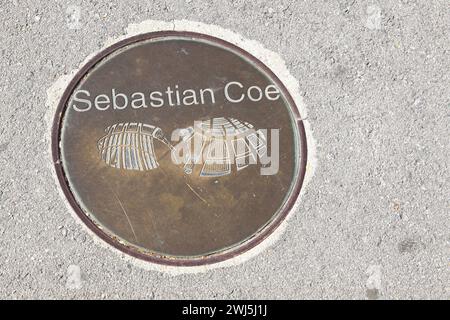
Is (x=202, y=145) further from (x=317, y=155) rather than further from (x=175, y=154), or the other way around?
(x=317, y=155)

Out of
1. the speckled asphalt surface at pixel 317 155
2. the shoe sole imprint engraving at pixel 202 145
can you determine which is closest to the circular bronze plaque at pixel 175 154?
the shoe sole imprint engraving at pixel 202 145

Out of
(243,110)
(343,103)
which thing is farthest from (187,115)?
(343,103)

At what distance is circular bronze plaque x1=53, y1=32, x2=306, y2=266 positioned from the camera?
102 inches

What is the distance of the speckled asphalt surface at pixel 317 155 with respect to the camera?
2.66 metres

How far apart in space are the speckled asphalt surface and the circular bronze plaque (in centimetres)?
13

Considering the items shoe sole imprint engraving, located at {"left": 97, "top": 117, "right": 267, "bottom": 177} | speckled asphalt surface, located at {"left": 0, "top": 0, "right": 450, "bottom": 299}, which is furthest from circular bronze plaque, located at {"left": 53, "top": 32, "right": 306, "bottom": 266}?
speckled asphalt surface, located at {"left": 0, "top": 0, "right": 450, "bottom": 299}

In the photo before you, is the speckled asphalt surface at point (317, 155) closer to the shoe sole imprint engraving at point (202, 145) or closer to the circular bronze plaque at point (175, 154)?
the circular bronze plaque at point (175, 154)

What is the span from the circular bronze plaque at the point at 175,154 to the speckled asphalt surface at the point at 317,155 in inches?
5.3

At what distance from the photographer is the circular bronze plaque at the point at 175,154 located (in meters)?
2.60

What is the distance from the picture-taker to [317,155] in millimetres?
2701

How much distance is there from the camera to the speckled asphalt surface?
2.66m

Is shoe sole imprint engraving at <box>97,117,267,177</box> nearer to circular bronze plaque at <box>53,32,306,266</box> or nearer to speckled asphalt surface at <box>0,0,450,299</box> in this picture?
circular bronze plaque at <box>53,32,306,266</box>

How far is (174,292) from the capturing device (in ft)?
8.75

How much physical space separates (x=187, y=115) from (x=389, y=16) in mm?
1282
